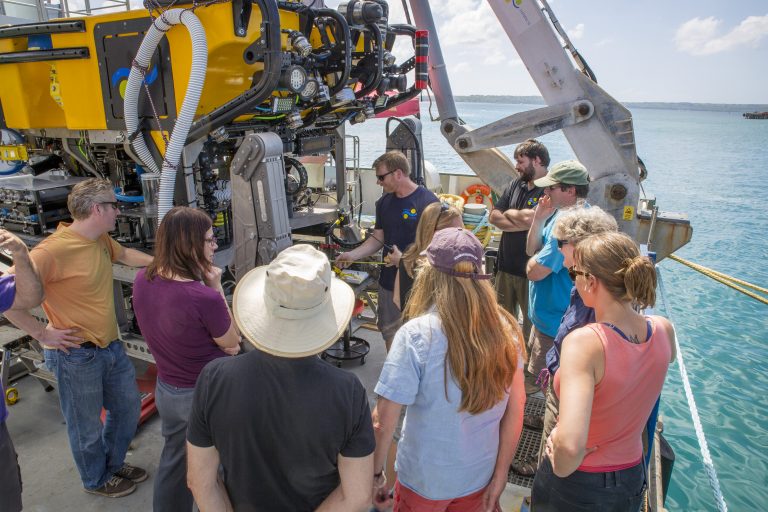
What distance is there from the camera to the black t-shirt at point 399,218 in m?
3.79

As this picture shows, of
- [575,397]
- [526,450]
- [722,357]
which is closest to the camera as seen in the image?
[575,397]

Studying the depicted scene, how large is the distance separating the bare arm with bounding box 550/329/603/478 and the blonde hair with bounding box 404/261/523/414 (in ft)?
0.65

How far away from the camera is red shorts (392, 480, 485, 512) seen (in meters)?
1.88

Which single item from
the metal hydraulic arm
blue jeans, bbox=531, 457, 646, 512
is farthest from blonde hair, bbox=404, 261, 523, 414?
the metal hydraulic arm

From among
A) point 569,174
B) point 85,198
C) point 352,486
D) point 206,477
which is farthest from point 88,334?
point 569,174

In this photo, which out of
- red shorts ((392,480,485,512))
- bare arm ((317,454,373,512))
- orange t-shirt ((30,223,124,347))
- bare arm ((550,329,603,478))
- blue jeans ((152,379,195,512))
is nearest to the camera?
bare arm ((317,454,373,512))

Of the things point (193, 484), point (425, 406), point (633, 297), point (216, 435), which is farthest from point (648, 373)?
point (193, 484)

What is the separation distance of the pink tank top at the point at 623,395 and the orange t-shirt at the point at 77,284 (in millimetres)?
2463

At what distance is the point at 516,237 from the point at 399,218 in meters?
0.98

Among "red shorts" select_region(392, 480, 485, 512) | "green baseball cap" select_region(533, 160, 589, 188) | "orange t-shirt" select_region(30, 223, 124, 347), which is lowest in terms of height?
"red shorts" select_region(392, 480, 485, 512)

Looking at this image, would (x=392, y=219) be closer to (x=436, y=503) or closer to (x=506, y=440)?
(x=506, y=440)

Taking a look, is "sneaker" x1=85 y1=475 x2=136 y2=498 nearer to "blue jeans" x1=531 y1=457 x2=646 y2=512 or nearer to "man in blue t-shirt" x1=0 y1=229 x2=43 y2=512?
"man in blue t-shirt" x1=0 y1=229 x2=43 y2=512

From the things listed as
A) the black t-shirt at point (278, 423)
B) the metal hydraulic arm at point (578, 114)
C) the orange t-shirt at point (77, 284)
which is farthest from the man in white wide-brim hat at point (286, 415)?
the metal hydraulic arm at point (578, 114)

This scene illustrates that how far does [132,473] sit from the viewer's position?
10.3 feet
